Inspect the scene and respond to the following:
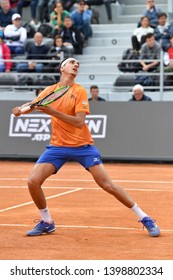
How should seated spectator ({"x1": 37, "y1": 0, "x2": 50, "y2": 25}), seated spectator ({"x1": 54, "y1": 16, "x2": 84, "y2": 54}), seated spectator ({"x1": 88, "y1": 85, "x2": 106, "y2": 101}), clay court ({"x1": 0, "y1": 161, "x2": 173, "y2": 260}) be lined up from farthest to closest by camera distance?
1. seated spectator ({"x1": 37, "y1": 0, "x2": 50, "y2": 25})
2. seated spectator ({"x1": 54, "y1": 16, "x2": 84, "y2": 54})
3. seated spectator ({"x1": 88, "y1": 85, "x2": 106, "y2": 101})
4. clay court ({"x1": 0, "y1": 161, "x2": 173, "y2": 260})

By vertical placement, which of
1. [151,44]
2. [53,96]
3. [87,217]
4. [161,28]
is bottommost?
[87,217]

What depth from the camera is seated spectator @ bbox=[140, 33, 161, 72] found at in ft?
74.7

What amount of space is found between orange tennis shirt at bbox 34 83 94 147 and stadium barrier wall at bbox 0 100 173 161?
9388 mm

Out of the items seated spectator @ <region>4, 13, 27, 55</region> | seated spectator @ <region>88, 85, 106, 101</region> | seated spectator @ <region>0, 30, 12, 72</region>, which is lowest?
seated spectator @ <region>88, 85, 106, 101</region>

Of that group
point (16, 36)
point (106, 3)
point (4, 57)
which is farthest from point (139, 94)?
point (106, 3)

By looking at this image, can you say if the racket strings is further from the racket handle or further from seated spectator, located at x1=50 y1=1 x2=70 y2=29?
seated spectator, located at x1=50 y1=1 x2=70 y2=29

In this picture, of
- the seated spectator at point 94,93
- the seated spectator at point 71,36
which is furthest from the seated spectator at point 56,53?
the seated spectator at point 94,93

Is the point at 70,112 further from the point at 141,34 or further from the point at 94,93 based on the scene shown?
the point at 141,34

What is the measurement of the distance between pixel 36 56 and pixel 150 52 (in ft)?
11.7

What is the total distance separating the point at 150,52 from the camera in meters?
23.1

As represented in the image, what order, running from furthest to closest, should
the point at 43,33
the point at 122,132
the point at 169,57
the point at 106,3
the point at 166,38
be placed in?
the point at 106,3 < the point at 43,33 < the point at 166,38 < the point at 169,57 < the point at 122,132

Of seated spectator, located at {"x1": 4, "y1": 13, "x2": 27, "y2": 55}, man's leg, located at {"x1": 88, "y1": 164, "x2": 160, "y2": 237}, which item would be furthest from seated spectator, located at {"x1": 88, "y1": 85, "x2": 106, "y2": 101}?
man's leg, located at {"x1": 88, "y1": 164, "x2": 160, "y2": 237}

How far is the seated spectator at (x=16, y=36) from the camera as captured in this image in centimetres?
2572

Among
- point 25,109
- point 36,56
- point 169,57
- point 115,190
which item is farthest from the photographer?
point 36,56
